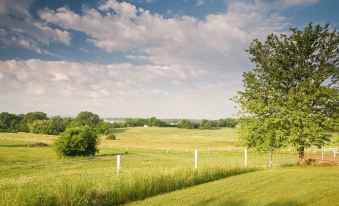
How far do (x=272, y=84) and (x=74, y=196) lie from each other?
1796cm

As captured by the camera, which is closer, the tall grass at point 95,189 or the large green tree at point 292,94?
the tall grass at point 95,189

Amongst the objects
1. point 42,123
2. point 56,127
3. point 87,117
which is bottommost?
point 56,127

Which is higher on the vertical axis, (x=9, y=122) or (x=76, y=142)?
(x=9, y=122)

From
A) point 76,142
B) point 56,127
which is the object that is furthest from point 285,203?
point 56,127

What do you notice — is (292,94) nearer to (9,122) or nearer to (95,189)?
(95,189)

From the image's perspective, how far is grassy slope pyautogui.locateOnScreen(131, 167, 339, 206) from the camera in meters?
12.1

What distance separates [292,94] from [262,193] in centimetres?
1243

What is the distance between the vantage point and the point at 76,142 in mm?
49219

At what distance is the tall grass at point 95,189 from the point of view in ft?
35.3

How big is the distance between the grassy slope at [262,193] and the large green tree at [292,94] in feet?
23.7

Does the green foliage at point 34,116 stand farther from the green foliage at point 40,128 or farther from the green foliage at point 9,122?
the green foliage at point 40,128

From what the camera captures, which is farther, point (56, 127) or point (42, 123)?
point (56, 127)

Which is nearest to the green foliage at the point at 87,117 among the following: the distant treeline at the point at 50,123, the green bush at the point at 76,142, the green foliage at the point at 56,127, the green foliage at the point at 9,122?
the distant treeline at the point at 50,123

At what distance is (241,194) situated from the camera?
44.0ft
